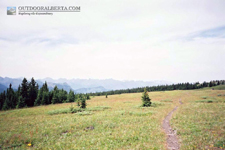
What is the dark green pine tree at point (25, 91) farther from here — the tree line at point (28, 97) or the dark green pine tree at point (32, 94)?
the dark green pine tree at point (32, 94)

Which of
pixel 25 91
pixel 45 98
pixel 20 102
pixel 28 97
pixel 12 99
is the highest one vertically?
pixel 25 91

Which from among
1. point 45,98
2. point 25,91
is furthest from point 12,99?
point 45,98

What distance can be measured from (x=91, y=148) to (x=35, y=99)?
6481 cm

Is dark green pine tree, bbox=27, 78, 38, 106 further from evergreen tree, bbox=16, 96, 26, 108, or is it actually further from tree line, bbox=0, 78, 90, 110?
evergreen tree, bbox=16, 96, 26, 108

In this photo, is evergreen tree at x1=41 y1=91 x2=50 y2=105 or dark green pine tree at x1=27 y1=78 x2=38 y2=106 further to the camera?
dark green pine tree at x1=27 y1=78 x2=38 y2=106

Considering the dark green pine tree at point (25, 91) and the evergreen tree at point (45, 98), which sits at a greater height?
the dark green pine tree at point (25, 91)

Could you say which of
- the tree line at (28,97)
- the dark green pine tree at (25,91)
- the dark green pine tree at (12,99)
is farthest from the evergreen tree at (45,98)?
the dark green pine tree at (12,99)

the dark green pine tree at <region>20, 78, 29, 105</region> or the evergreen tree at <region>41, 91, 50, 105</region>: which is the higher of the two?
A: the dark green pine tree at <region>20, 78, 29, 105</region>

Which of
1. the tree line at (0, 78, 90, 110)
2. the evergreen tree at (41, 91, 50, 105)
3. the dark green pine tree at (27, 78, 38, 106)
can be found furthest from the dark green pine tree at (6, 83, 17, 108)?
the evergreen tree at (41, 91, 50, 105)

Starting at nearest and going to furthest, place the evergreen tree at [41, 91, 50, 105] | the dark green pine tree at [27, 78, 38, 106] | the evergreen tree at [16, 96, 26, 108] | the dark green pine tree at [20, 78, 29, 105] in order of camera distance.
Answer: the evergreen tree at [16, 96, 26, 108] → the dark green pine tree at [20, 78, 29, 105] → the evergreen tree at [41, 91, 50, 105] → the dark green pine tree at [27, 78, 38, 106]

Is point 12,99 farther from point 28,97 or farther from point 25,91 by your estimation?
point 25,91

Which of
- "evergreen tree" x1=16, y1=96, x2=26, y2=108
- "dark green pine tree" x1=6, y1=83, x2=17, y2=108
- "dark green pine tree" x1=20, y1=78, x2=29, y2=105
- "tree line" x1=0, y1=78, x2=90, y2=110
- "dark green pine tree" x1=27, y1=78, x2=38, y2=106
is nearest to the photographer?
"evergreen tree" x1=16, y1=96, x2=26, y2=108

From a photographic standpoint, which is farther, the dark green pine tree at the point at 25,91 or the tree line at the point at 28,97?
the dark green pine tree at the point at 25,91

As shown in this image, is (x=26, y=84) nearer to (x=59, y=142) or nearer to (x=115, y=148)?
(x=59, y=142)
